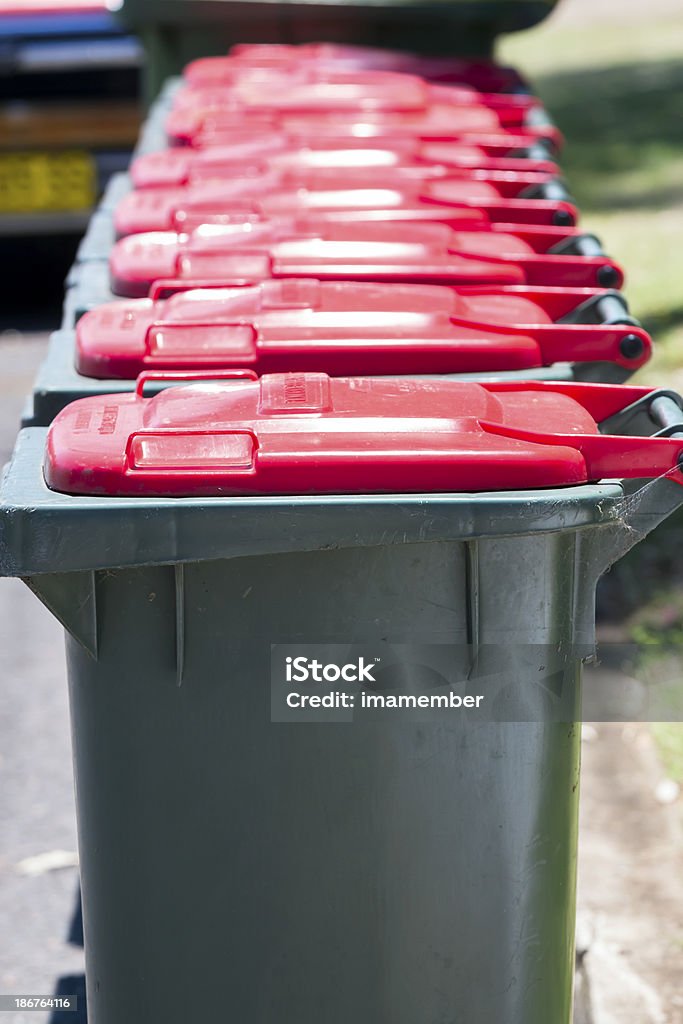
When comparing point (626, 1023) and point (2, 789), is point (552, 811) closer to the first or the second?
point (626, 1023)

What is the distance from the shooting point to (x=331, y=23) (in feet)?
22.7

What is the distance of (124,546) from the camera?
7.09 ft

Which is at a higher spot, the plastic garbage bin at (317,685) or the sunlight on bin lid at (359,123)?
the sunlight on bin lid at (359,123)

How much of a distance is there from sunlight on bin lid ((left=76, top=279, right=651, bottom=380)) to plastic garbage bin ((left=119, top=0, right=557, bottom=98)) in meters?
4.18

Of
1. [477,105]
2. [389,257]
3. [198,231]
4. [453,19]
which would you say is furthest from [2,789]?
[453,19]

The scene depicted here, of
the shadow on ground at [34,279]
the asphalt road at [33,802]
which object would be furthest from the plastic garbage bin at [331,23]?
the asphalt road at [33,802]

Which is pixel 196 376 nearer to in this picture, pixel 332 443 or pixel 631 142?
pixel 332 443

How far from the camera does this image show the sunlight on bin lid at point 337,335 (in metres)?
2.77

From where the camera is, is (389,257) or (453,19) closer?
(389,257)

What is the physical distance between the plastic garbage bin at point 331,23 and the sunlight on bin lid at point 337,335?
418 cm

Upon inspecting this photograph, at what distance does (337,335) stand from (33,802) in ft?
6.85

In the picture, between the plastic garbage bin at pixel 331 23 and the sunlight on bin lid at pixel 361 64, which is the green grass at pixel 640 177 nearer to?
the sunlight on bin lid at pixel 361 64

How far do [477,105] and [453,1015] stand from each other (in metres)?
3.86

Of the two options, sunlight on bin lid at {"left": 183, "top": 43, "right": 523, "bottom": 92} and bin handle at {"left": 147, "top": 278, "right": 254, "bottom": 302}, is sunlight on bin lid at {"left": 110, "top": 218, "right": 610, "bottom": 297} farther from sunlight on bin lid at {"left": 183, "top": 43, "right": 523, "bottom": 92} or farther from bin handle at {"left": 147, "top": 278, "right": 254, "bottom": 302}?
sunlight on bin lid at {"left": 183, "top": 43, "right": 523, "bottom": 92}
